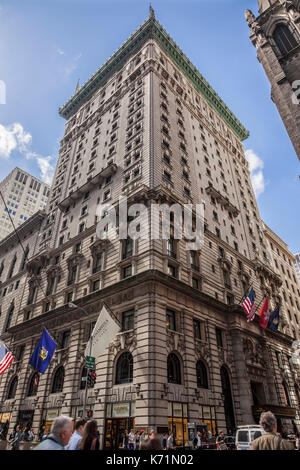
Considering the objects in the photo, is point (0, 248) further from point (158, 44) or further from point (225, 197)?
point (158, 44)

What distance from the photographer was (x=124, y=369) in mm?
24891

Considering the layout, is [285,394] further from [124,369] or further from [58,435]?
[58,435]

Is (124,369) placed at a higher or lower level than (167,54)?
lower

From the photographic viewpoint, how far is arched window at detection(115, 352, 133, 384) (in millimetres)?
24277

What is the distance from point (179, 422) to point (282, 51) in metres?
46.8

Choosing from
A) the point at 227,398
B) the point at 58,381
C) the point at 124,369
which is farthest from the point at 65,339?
the point at 227,398

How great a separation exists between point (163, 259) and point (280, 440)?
924 inches

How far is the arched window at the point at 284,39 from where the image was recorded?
4059cm

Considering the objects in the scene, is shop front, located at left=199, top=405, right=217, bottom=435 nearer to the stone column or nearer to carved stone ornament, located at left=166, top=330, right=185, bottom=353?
the stone column

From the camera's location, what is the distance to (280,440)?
5.12 meters

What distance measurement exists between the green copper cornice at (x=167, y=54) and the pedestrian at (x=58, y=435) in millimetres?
64959

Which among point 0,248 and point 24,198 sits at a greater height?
point 24,198

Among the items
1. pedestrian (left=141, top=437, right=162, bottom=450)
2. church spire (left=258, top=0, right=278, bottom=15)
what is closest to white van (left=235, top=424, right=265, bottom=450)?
pedestrian (left=141, top=437, right=162, bottom=450)

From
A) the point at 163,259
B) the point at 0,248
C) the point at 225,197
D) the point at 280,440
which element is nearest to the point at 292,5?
the point at 225,197
